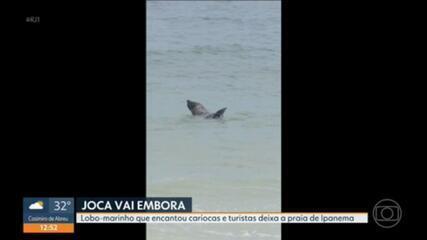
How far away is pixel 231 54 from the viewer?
20.2 ft

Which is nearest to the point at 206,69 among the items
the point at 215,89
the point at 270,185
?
the point at 215,89

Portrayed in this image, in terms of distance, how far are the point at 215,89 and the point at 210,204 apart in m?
1.14
